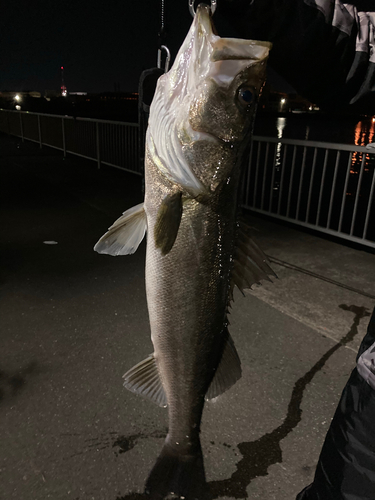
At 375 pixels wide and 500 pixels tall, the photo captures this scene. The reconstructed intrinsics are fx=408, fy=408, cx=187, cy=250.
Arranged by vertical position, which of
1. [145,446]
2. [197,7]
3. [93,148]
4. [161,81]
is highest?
[197,7]

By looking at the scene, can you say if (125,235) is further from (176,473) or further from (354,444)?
(354,444)

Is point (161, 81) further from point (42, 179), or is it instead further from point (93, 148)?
point (93, 148)

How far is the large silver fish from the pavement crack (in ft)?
2.81

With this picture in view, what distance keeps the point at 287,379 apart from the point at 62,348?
73.1 inches

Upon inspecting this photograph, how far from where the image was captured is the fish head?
1.49m

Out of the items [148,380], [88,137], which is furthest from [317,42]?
[88,137]

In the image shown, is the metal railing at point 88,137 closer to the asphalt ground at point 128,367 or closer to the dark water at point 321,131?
the asphalt ground at point 128,367

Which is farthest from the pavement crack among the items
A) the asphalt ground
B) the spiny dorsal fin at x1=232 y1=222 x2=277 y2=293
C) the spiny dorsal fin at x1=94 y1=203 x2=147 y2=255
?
the spiny dorsal fin at x1=94 y1=203 x2=147 y2=255

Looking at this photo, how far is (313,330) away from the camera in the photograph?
3844mm

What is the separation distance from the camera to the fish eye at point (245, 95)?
1537 mm

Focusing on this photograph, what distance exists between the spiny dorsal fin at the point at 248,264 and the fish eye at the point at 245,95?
0.48 m

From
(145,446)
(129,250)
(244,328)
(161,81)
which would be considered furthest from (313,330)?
(161,81)

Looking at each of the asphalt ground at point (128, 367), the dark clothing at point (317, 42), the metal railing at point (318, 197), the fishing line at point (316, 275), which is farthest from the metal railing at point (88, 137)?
the dark clothing at point (317, 42)

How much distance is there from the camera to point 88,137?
13445 mm
